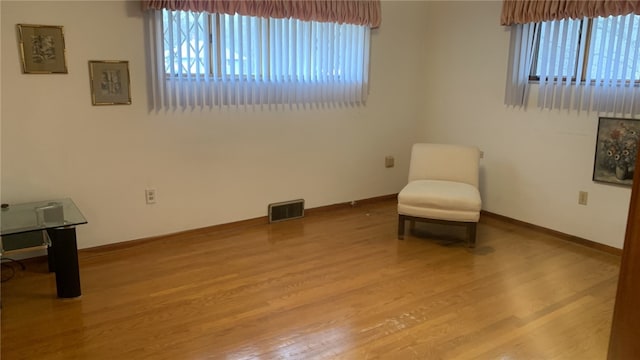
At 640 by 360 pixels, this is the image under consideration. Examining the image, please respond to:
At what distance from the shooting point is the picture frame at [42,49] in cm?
303

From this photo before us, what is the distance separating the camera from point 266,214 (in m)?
4.31

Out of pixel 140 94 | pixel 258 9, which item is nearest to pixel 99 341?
pixel 140 94

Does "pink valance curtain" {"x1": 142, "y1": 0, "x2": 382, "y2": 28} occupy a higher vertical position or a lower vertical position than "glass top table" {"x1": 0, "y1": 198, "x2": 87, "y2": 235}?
higher

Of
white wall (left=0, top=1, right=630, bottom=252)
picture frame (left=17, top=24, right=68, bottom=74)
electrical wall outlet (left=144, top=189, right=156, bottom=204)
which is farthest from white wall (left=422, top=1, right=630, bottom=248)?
picture frame (left=17, top=24, right=68, bottom=74)

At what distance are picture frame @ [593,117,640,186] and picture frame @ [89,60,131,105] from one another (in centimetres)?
344

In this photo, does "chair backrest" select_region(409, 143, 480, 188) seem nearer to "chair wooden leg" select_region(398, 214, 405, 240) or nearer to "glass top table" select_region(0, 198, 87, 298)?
"chair wooden leg" select_region(398, 214, 405, 240)

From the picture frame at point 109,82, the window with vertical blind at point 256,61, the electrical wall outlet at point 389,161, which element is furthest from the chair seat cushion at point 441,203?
the picture frame at point 109,82

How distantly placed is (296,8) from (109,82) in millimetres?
1526

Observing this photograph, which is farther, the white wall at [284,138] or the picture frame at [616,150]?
the picture frame at [616,150]

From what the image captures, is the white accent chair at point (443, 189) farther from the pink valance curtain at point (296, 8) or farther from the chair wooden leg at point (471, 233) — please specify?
the pink valance curtain at point (296, 8)

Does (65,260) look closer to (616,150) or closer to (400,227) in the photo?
(400,227)

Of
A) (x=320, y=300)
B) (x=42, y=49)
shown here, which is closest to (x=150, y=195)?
(x=42, y=49)

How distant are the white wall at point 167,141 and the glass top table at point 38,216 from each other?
0.14 m

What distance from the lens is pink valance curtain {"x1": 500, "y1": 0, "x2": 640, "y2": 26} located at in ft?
11.1
